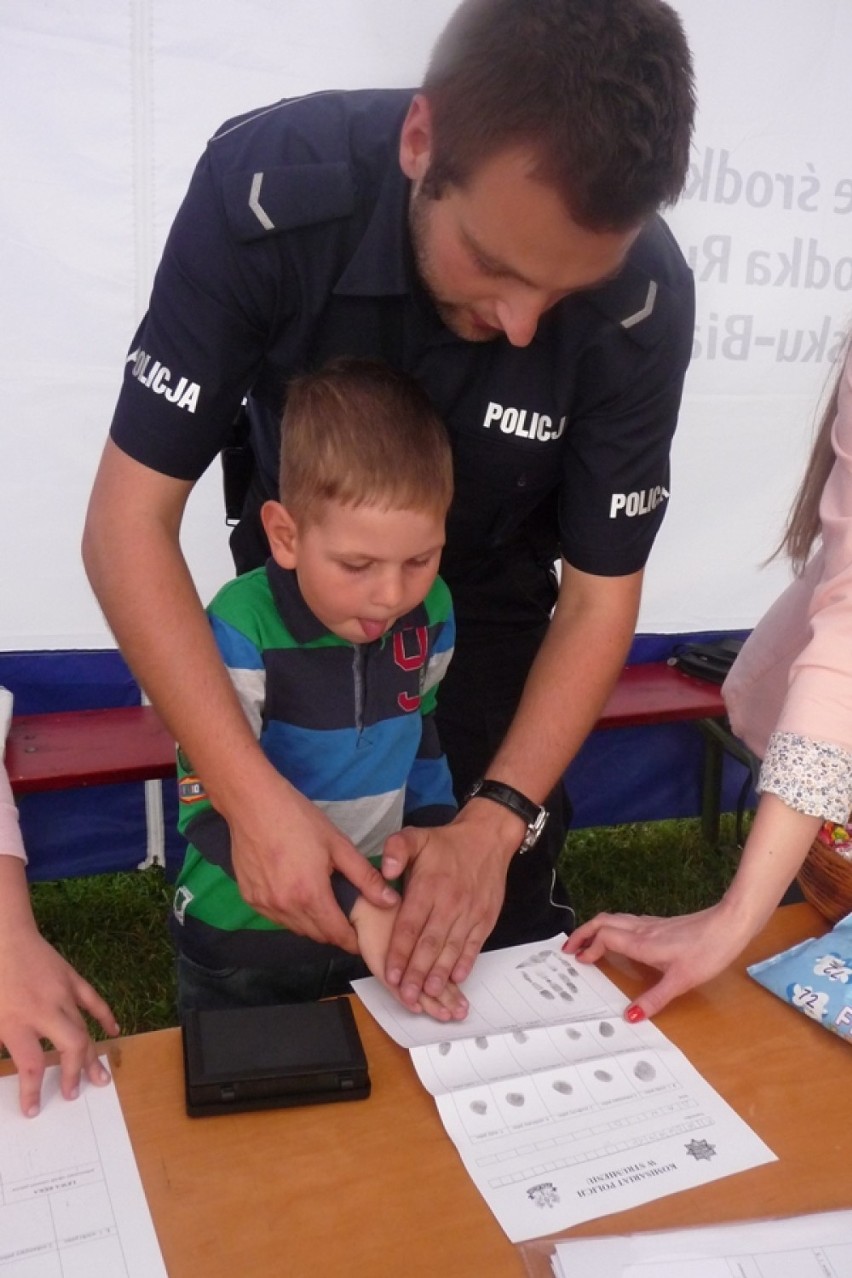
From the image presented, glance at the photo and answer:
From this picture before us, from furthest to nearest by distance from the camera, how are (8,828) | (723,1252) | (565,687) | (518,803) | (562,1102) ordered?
(565,687), (518,803), (8,828), (562,1102), (723,1252)

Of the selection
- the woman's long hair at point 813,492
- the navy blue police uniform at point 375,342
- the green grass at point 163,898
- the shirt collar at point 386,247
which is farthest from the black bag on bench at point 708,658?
the shirt collar at point 386,247

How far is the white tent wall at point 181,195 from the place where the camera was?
6.85 ft

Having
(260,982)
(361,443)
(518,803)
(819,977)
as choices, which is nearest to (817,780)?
(819,977)

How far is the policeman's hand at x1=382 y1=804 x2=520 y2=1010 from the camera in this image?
107cm

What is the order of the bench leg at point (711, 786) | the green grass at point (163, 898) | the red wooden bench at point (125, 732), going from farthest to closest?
the bench leg at point (711, 786)
the green grass at point (163, 898)
the red wooden bench at point (125, 732)

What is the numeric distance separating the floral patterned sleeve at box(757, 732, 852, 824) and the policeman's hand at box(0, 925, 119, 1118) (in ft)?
2.25

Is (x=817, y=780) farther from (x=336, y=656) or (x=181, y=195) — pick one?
(x=181, y=195)

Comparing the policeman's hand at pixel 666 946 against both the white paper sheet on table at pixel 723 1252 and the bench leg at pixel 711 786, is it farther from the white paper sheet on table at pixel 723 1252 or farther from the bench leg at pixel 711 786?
the bench leg at pixel 711 786

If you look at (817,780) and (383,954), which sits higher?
(817,780)

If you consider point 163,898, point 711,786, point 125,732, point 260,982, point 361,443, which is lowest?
point 163,898

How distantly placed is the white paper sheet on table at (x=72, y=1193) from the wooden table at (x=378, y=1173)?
15 mm

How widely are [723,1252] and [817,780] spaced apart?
467 millimetres

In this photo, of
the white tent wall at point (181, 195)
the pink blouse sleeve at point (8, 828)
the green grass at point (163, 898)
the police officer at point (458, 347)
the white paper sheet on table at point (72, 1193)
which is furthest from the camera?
the green grass at point (163, 898)

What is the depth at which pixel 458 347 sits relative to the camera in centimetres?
135
